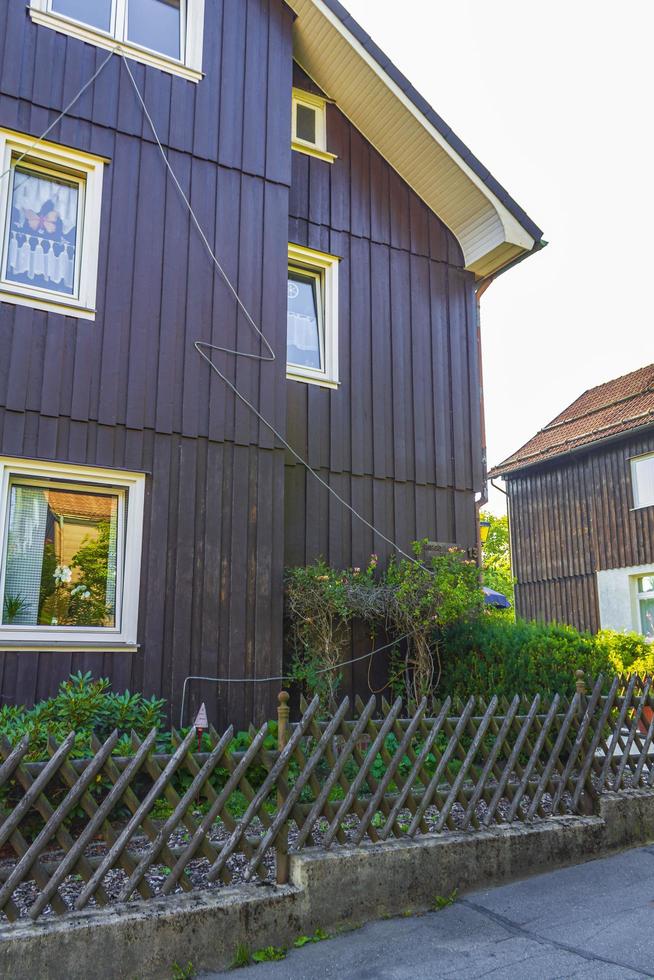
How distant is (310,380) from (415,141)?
3.77m

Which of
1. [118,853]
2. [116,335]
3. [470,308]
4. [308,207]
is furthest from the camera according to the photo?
[470,308]

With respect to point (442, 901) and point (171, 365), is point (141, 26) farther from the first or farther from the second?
point (442, 901)

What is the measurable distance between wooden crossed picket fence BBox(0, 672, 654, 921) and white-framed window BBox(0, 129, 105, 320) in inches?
177

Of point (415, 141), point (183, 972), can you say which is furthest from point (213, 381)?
point (183, 972)

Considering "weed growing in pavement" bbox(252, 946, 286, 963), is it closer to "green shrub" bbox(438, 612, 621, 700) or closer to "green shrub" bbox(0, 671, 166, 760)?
"green shrub" bbox(0, 671, 166, 760)

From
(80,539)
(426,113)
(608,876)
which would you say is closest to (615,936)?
(608,876)

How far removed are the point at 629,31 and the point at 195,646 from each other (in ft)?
22.9

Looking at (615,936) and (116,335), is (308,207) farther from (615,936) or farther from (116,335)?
→ (615,936)

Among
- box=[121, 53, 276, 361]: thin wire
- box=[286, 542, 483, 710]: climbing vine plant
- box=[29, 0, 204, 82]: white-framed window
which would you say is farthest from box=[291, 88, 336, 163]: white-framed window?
box=[286, 542, 483, 710]: climbing vine plant

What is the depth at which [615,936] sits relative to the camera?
4.84 meters

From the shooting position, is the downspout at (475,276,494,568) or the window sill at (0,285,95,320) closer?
the window sill at (0,285,95,320)

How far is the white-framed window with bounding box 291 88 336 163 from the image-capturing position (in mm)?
10820

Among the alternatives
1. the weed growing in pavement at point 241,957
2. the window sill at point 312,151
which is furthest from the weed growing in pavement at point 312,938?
the window sill at point 312,151

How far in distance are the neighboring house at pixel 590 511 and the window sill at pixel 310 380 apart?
1154cm
